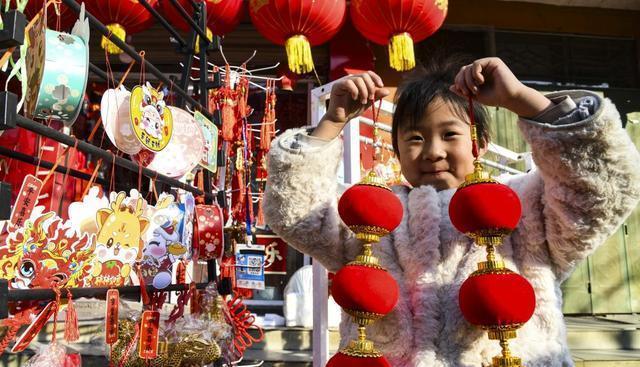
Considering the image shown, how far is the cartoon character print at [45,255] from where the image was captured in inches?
30.6

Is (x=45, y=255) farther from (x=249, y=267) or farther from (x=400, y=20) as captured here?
(x=400, y=20)

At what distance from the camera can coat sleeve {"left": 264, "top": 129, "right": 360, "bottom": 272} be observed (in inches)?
37.9

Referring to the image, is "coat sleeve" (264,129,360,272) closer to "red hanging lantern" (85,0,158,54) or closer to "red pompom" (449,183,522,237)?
"red pompom" (449,183,522,237)

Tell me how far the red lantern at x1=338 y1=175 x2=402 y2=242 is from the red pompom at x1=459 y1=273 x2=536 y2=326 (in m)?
0.19

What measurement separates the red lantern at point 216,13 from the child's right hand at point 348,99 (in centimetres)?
218

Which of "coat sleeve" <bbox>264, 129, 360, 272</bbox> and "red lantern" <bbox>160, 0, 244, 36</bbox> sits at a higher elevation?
"red lantern" <bbox>160, 0, 244, 36</bbox>

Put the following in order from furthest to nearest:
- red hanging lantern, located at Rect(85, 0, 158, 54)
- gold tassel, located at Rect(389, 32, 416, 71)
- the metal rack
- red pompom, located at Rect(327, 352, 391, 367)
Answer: gold tassel, located at Rect(389, 32, 416, 71) → red hanging lantern, located at Rect(85, 0, 158, 54) → red pompom, located at Rect(327, 352, 391, 367) → the metal rack

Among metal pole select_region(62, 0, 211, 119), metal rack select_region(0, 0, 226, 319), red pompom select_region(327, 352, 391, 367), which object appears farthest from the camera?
metal pole select_region(62, 0, 211, 119)

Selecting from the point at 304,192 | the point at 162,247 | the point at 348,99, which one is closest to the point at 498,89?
the point at 348,99

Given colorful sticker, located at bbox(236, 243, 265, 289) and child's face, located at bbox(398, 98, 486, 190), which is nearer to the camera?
child's face, located at bbox(398, 98, 486, 190)

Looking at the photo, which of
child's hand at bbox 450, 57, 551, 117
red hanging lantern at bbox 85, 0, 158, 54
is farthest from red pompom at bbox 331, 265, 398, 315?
red hanging lantern at bbox 85, 0, 158, 54

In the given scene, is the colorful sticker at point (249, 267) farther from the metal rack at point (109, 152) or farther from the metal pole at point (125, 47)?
the metal pole at point (125, 47)

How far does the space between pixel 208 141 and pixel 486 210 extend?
97cm

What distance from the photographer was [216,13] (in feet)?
9.53
